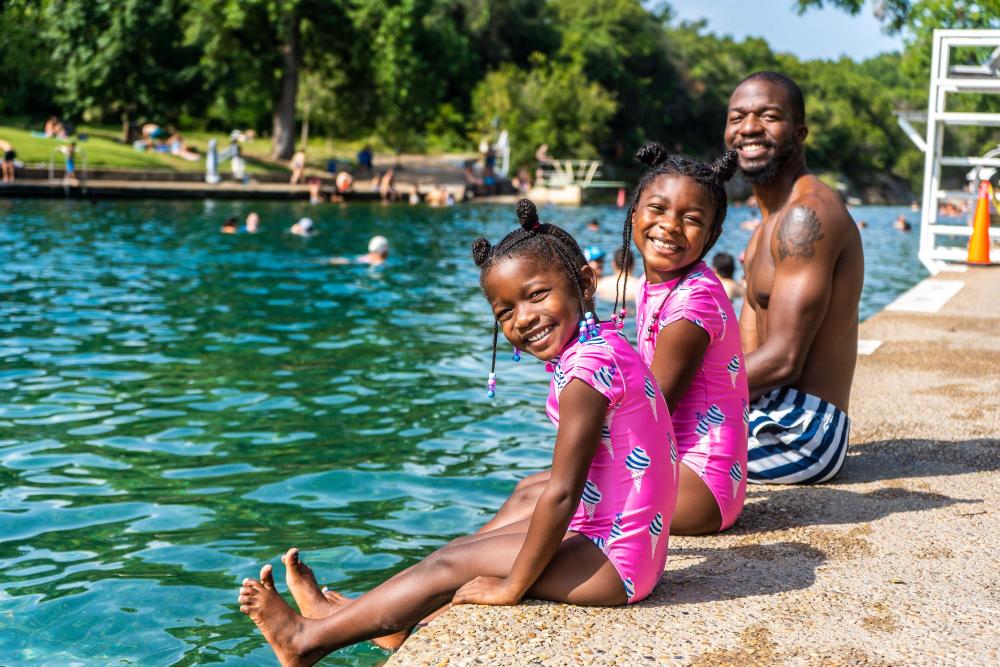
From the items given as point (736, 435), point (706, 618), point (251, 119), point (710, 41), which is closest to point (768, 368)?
point (736, 435)

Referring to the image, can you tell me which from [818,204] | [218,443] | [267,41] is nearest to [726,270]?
[218,443]

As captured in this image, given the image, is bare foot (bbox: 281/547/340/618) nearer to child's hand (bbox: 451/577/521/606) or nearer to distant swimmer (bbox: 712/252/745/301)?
child's hand (bbox: 451/577/521/606)

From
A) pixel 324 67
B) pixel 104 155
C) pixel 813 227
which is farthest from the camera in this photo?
pixel 324 67

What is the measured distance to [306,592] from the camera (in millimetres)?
3699

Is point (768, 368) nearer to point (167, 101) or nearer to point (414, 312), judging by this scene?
point (414, 312)

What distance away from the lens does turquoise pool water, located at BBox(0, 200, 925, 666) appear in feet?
16.0

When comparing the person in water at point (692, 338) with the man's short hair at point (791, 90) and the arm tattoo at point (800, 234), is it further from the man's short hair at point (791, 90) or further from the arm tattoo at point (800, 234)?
the man's short hair at point (791, 90)

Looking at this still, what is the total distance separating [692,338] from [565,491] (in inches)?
38.5

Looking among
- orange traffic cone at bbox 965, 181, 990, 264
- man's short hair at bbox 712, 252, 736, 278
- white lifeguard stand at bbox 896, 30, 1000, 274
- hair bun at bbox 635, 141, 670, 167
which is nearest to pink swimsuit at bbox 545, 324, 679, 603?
hair bun at bbox 635, 141, 670, 167

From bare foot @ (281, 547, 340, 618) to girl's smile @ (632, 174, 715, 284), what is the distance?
5.42 ft

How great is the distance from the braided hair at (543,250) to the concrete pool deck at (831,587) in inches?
38.2

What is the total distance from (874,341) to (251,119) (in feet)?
165

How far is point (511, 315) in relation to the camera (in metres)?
3.33

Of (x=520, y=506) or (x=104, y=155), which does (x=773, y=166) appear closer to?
(x=520, y=506)
